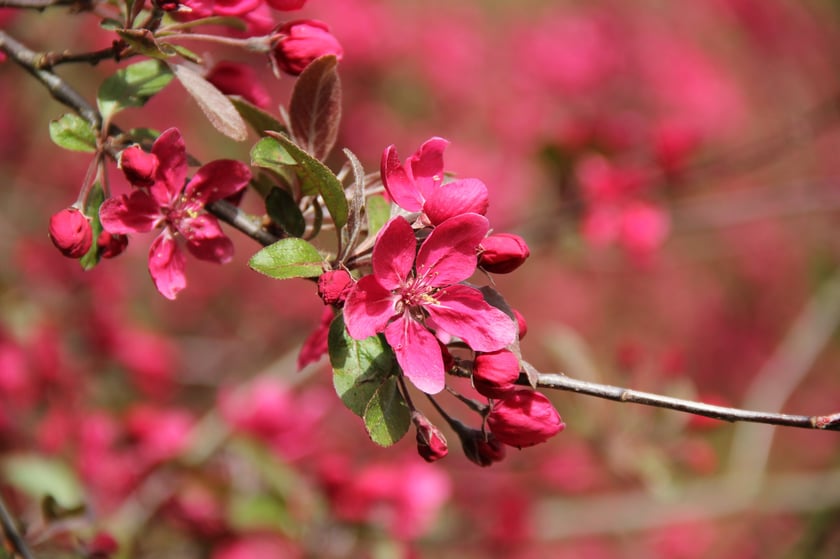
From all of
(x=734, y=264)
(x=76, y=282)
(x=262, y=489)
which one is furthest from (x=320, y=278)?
(x=734, y=264)

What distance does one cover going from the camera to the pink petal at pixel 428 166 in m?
0.94

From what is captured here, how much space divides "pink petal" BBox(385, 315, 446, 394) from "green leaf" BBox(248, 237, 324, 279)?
0.11m

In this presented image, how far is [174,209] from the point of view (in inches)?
40.1

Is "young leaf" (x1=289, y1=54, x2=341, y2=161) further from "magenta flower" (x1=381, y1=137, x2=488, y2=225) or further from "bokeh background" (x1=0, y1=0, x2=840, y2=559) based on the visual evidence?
"bokeh background" (x1=0, y1=0, x2=840, y2=559)

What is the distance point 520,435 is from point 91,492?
1.41m

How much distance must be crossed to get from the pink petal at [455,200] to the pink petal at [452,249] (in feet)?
0.07

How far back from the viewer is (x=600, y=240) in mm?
2330

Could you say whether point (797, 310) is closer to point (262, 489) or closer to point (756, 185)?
point (756, 185)

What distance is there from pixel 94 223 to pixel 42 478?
3.49 feet

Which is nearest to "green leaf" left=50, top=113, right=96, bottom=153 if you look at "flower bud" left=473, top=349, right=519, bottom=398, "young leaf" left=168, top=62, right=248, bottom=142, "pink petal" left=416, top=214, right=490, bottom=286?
"young leaf" left=168, top=62, right=248, bottom=142

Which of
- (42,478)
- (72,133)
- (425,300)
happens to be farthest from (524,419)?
(42,478)

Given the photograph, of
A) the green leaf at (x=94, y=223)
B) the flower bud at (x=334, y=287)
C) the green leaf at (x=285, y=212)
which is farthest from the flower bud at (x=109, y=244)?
the flower bud at (x=334, y=287)

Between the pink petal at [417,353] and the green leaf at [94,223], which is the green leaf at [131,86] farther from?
the pink petal at [417,353]

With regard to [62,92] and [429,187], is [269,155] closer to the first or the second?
[429,187]
